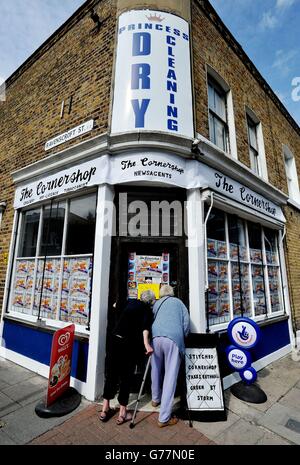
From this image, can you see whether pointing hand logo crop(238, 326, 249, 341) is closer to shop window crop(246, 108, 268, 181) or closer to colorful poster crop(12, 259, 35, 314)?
colorful poster crop(12, 259, 35, 314)

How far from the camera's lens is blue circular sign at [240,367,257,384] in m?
3.87

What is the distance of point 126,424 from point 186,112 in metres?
4.97

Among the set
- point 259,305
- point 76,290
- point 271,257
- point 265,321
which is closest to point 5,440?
point 76,290

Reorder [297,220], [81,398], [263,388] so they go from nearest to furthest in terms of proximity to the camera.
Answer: [81,398] → [263,388] → [297,220]

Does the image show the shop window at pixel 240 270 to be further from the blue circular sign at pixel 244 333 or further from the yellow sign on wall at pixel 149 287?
the yellow sign on wall at pixel 149 287

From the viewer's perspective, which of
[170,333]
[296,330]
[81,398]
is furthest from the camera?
[296,330]

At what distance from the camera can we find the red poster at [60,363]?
10.8 feet

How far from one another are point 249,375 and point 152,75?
5463mm

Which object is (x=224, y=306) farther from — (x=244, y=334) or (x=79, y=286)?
(x=79, y=286)

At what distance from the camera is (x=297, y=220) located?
8242 millimetres

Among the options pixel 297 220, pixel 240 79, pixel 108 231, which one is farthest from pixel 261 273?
pixel 240 79

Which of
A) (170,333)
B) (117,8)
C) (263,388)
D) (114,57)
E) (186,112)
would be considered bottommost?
(263,388)

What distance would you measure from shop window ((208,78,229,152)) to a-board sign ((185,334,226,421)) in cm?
434
